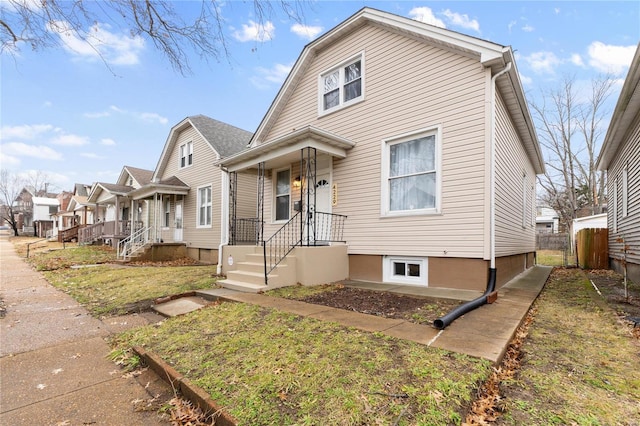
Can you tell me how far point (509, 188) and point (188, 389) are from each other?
793 centimetres

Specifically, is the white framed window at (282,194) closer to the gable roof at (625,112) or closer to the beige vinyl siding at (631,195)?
the gable roof at (625,112)

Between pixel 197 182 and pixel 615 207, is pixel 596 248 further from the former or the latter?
pixel 197 182

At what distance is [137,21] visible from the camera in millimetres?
4246

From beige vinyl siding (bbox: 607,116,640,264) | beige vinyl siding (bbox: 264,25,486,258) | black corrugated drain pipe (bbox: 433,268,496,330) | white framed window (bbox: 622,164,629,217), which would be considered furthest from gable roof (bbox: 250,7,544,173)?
black corrugated drain pipe (bbox: 433,268,496,330)

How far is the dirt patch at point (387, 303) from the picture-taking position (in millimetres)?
4348

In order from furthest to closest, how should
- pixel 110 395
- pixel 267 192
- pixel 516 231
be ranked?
pixel 267 192, pixel 516 231, pixel 110 395

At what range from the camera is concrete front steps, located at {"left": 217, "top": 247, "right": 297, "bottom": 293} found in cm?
639

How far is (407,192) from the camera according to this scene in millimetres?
6906

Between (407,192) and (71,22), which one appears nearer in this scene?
(71,22)

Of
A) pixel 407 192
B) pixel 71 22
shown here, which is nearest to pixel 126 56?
pixel 71 22

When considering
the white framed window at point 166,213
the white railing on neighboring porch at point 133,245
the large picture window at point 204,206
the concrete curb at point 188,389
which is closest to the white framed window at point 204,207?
the large picture window at point 204,206

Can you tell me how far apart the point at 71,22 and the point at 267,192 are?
6.39 metres

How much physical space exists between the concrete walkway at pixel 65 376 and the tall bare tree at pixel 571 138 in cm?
2820

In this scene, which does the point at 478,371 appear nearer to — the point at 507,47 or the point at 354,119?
the point at 507,47
